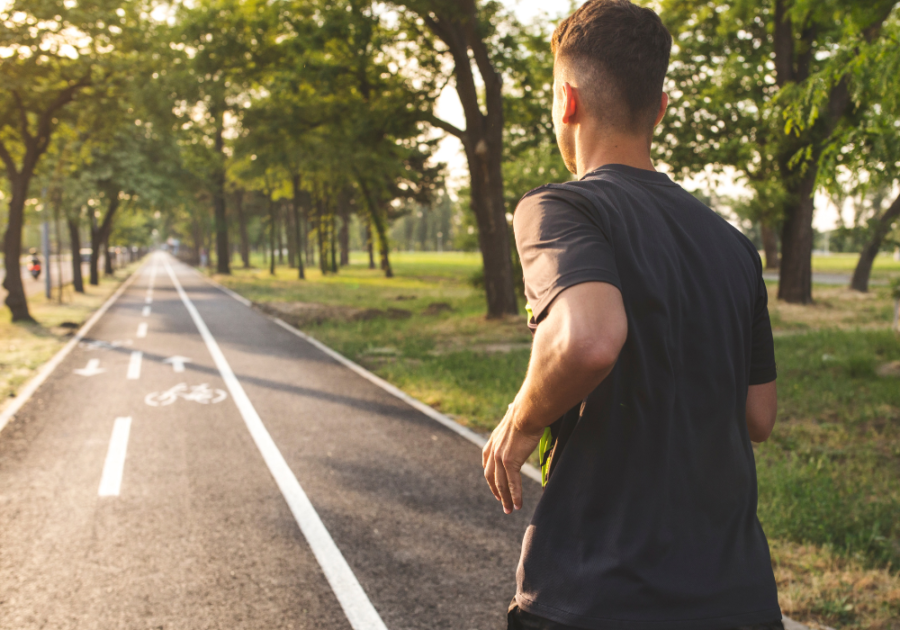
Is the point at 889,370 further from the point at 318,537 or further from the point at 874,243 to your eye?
the point at 874,243

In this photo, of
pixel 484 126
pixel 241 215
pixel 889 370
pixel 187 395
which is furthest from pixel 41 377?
pixel 241 215

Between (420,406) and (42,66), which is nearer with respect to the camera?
(420,406)

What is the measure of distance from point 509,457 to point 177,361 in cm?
1191

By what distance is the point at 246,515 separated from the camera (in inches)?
201

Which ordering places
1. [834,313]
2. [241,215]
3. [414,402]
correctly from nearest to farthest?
1. [414,402]
2. [834,313]
3. [241,215]

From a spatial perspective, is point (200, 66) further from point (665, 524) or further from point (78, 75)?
point (665, 524)

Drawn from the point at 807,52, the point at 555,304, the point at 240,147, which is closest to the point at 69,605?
the point at 555,304

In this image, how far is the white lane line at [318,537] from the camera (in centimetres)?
375

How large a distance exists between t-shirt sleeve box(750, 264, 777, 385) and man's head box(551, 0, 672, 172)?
50 cm

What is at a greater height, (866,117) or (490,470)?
(866,117)

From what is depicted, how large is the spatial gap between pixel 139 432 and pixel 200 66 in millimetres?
11605

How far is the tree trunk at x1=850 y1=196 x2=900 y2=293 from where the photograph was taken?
17.1 m

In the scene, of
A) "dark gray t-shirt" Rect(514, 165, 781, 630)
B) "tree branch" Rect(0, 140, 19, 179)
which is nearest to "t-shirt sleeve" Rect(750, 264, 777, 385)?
"dark gray t-shirt" Rect(514, 165, 781, 630)

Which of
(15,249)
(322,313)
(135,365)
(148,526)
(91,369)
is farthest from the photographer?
(322,313)
